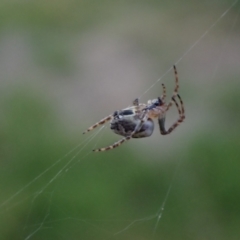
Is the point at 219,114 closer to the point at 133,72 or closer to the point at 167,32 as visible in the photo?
the point at 133,72

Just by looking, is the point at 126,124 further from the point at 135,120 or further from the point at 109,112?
the point at 109,112

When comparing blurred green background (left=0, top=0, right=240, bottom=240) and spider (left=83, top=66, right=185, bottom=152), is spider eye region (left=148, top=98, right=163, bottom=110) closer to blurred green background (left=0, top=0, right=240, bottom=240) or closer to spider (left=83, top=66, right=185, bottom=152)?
spider (left=83, top=66, right=185, bottom=152)

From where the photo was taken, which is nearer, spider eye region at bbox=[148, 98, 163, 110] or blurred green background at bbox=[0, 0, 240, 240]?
spider eye region at bbox=[148, 98, 163, 110]

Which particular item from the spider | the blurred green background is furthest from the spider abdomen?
the blurred green background

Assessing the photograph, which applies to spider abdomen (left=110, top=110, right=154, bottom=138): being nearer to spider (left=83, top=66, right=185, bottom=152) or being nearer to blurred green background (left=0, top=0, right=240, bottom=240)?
spider (left=83, top=66, right=185, bottom=152)

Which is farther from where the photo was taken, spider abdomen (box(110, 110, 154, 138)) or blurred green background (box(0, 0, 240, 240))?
blurred green background (box(0, 0, 240, 240))

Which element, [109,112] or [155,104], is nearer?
[155,104]

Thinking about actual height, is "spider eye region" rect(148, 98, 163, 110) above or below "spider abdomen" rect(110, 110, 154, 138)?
above

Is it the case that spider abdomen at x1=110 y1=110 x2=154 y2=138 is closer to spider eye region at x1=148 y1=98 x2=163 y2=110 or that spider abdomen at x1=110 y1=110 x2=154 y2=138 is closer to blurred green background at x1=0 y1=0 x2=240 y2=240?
spider eye region at x1=148 y1=98 x2=163 y2=110

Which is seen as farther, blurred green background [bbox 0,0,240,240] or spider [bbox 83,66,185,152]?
blurred green background [bbox 0,0,240,240]

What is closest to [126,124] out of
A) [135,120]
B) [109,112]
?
[135,120]
